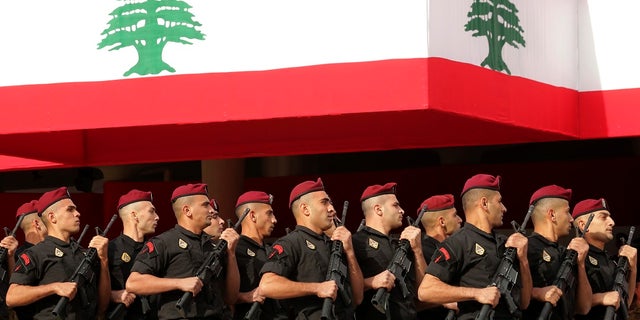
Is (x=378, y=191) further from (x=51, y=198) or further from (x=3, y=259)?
(x=3, y=259)

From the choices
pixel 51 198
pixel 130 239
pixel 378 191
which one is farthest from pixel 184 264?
pixel 378 191

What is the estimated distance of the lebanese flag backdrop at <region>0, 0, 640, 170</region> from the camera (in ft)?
40.5

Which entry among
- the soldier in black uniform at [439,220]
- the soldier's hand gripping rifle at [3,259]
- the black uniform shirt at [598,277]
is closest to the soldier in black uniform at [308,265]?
the soldier in black uniform at [439,220]

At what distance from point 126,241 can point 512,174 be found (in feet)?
18.8

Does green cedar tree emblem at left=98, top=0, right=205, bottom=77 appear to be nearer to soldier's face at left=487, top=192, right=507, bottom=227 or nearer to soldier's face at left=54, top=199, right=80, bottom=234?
soldier's face at left=54, top=199, right=80, bottom=234

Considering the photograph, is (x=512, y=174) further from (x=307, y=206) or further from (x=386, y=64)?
(x=307, y=206)

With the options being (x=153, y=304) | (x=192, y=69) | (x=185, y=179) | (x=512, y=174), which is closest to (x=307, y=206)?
(x=153, y=304)

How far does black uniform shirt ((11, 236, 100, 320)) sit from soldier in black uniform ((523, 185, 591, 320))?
2916mm

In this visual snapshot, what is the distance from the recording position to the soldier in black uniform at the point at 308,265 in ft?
35.2

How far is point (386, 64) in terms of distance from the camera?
484 inches

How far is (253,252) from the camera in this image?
11773 mm

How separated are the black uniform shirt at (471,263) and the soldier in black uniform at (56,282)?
2.32 m

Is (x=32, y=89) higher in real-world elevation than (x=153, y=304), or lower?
higher

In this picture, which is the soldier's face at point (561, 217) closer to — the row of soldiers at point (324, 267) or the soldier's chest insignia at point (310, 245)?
the row of soldiers at point (324, 267)
